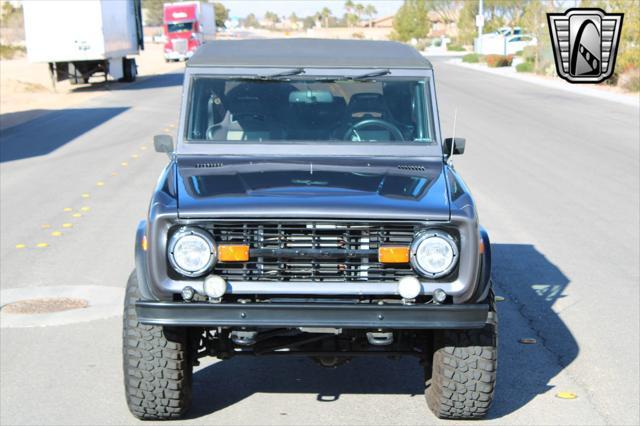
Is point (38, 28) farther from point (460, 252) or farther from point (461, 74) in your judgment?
point (460, 252)

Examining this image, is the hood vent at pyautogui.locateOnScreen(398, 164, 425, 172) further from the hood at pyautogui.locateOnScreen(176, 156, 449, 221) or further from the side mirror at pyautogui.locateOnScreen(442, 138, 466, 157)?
the side mirror at pyautogui.locateOnScreen(442, 138, 466, 157)

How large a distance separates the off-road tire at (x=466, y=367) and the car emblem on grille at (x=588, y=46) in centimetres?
3451

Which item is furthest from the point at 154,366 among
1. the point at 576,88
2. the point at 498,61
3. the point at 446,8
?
the point at 446,8

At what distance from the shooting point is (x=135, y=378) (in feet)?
18.3

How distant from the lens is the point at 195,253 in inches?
207

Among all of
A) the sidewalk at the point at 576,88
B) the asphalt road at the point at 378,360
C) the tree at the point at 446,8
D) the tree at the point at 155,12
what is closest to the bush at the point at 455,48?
the tree at the point at 446,8

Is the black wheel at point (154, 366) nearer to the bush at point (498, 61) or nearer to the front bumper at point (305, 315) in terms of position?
the front bumper at point (305, 315)

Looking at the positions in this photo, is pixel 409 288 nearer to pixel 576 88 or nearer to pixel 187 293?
pixel 187 293

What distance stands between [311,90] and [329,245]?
1742 mm

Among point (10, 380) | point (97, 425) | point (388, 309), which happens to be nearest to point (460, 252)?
point (388, 309)

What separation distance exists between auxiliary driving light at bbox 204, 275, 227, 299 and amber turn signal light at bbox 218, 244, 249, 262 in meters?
0.11

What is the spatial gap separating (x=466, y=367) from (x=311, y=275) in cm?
97

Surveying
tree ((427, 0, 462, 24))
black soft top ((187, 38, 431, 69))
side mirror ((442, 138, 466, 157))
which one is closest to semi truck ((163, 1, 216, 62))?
black soft top ((187, 38, 431, 69))

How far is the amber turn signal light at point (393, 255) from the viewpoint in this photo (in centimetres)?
524
